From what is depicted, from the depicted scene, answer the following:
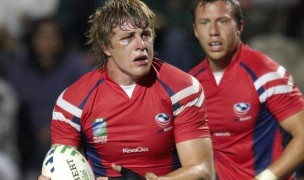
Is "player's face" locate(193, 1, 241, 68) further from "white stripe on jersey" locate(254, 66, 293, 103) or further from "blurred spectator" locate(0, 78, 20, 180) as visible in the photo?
"blurred spectator" locate(0, 78, 20, 180)

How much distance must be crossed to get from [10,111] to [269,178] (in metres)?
3.24

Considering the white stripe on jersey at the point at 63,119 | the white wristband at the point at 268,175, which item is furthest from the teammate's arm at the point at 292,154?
the white stripe on jersey at the point at 63,119

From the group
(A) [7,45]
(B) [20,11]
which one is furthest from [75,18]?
(A) [7,45]

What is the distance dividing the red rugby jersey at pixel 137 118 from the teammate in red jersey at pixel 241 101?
0.52 metres

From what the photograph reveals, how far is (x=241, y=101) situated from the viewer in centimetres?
561

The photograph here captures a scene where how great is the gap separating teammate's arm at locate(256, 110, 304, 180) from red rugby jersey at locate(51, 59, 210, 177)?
0.52 m

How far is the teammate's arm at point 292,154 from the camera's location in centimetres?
530

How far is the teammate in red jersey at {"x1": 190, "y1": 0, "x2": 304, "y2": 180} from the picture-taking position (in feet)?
17.9

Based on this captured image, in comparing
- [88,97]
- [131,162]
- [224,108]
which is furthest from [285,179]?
[88,97]

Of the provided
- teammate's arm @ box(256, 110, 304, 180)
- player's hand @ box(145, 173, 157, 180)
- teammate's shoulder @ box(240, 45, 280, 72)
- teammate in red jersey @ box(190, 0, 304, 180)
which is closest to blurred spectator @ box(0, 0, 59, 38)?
teammate in red jersey @ box(190, 0, 304, 180)

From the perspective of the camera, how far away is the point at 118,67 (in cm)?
520

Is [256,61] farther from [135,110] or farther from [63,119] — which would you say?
[63,119]

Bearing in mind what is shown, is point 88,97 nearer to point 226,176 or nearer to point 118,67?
point 118,67

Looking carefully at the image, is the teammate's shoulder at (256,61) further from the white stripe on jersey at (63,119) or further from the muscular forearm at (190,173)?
the white stripe on jersey at (63,119)
